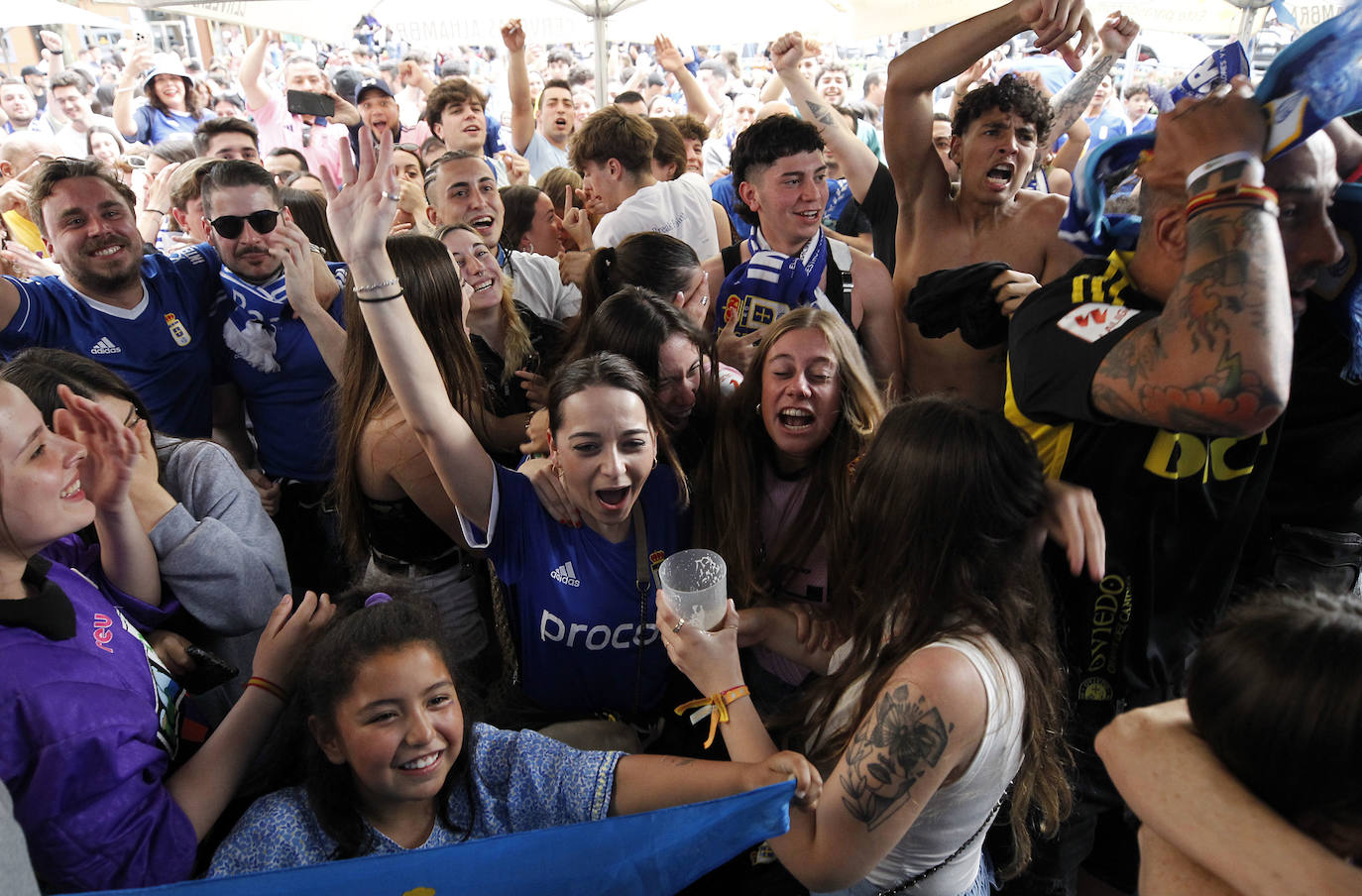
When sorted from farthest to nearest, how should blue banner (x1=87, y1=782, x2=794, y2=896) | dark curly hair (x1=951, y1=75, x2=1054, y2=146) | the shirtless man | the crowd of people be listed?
dark curly hair (x1=951, y1=75, x2=1054, y2=146), the shirtless man, the crowd of people, blue banner (x1=87, y1=782, x2=794, y2=896)

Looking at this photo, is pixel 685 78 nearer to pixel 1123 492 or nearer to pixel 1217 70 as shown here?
pixel 1217 70

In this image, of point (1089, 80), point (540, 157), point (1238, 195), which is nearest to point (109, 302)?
point (1238, 195)

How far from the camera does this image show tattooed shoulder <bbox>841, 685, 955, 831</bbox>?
4.20ft

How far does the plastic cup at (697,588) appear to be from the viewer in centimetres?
159

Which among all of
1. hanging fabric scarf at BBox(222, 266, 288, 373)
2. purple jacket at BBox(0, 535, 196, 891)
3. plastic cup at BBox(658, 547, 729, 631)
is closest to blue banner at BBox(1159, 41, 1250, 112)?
plastic cup at BBox(658, 547, 729, 631)

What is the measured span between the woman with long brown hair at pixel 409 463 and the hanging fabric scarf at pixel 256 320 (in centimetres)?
82

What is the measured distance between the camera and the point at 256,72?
655 centimetres

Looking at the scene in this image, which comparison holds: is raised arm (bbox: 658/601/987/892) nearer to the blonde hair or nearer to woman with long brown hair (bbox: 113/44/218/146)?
the blonde hair

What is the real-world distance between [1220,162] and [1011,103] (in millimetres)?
1961

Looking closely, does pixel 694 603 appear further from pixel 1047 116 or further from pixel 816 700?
pixel 1047 116

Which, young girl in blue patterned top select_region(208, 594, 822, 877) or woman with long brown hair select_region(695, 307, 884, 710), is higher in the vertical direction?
woman with long brown hair select_region(695, 307, 884, 710)

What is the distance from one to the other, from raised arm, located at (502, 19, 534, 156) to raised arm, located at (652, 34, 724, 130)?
1025mm

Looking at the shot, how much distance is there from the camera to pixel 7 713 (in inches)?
49.2

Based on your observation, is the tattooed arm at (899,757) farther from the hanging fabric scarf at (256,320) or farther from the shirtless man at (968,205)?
the hanging fabric scarf at (256,320)
